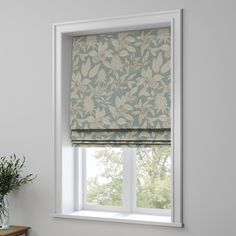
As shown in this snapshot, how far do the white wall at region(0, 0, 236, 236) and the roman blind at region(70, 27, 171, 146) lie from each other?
0.20 metres

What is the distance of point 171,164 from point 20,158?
1199 millimetres

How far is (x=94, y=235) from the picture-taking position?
3531 millimetres

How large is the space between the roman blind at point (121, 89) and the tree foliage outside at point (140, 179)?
14 centimetres

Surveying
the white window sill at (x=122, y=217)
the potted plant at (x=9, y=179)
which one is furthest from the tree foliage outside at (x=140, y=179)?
the potted plant at (x=9, y=179)

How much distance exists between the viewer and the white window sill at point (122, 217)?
334 cm

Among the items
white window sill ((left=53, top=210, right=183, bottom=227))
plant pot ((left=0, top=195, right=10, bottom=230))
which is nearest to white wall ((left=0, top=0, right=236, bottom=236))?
white window sill ((left=53, top=210, right=183, bottom=227))

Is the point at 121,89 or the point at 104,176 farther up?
the point at 121,89

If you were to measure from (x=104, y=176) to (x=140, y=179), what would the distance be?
289 millimetres

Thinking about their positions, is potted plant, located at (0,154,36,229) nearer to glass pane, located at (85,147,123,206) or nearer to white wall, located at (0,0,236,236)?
white wall, located at (0,0,236,236)

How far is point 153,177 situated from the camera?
3617mm
